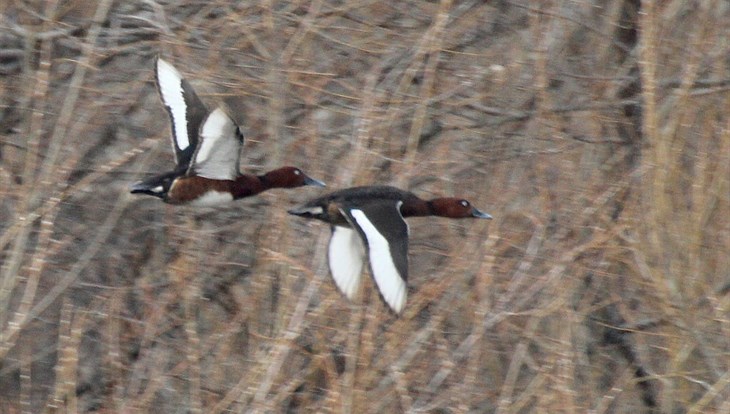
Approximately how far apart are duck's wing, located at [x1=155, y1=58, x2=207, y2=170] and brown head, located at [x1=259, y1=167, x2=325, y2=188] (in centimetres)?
32

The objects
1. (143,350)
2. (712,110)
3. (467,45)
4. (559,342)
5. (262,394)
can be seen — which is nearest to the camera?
(262,394)

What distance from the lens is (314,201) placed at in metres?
5.91

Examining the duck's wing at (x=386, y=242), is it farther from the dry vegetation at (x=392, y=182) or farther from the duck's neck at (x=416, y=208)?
the dry vegetation at (x=392, y=182)

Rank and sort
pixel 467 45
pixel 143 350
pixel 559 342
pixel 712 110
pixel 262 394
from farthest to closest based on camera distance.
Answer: pixel 467 45 → pixel 712 110 → pixel 143 350 → pixel 559 342 → pixel 262 394

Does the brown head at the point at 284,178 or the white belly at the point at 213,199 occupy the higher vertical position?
the brown head at the point at 284,178

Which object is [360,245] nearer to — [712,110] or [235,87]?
[235,87]

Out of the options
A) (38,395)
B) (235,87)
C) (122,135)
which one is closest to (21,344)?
(38,395)

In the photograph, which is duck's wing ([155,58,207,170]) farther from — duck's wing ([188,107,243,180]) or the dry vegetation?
the dry vegetation

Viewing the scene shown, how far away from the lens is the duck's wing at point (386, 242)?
5402mm

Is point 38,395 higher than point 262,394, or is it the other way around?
point 262,394

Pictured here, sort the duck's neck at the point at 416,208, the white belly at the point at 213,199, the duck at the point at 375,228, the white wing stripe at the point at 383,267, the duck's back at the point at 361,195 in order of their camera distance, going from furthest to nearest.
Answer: the white belly at the point at 213,199
the duck's neck at the point at 416,208
the duck's back at the point at 361,195
the duck at the point at 375,228
the white wing stripe at the point at 383,267

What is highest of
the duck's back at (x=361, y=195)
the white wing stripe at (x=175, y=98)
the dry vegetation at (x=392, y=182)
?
the white wing stripe at (x=175, y=98)

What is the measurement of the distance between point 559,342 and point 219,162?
1.51m

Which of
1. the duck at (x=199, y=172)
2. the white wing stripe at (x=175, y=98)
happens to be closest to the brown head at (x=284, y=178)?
the duck at (x=199, y=172)
